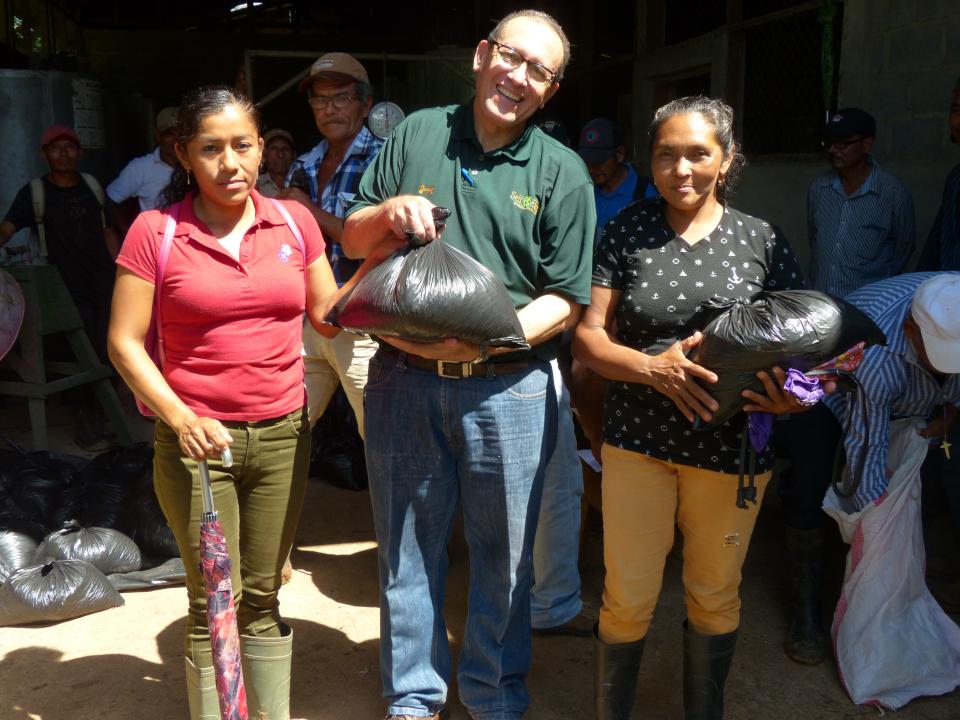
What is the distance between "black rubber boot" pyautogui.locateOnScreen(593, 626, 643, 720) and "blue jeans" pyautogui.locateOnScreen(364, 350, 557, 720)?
0.23 metres

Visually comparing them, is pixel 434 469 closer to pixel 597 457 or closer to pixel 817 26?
pixel 597 457

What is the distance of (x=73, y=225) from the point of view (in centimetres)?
617

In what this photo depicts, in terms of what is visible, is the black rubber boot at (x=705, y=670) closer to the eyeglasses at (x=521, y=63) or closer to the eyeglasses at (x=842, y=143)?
the eyeglasses at (x=521, y=63)

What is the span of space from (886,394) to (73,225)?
522cm

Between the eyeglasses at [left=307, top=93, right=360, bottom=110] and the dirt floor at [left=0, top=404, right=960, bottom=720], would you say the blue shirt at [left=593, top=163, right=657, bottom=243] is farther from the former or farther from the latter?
the eyeglasses at [left=307, top=93, right=360, bottom=110]

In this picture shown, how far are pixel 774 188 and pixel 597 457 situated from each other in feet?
8.54

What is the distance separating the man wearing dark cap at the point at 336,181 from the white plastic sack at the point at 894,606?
1.76 m

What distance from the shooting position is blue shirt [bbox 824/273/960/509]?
9.78 feet

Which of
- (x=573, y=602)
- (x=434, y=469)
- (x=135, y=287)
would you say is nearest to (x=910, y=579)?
(x=573, y=602)

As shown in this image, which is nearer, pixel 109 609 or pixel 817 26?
pixel 109 609

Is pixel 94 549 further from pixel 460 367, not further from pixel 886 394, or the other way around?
pixel 886 394

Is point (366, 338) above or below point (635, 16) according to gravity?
below

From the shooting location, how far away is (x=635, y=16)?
7223 millimetres

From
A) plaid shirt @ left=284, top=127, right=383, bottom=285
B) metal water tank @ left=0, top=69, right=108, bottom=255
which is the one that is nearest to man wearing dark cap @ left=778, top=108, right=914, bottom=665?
plaid shirt @ left=284, top=127, right=383, bottom=285
